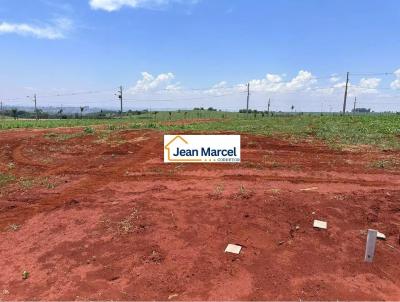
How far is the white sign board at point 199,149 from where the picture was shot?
38.2 feet

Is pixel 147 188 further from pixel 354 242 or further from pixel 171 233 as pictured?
pixel 354 242

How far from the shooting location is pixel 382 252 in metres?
5.49

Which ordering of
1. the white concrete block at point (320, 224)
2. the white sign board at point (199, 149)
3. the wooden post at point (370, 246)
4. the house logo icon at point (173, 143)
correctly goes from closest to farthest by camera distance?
the wooden post at point (370, 246)
the white concrete block at point (320, 224)
the white sign board at point (199, 149)
the house logo icon at point (173, 143)

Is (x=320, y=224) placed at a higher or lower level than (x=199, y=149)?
lower

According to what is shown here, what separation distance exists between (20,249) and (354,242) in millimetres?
5657

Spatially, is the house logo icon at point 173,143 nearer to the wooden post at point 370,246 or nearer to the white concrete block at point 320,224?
the white concrete block at point 320,224

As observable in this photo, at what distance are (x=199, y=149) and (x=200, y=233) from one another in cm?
578

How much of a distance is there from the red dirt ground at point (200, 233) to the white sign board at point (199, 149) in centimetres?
112

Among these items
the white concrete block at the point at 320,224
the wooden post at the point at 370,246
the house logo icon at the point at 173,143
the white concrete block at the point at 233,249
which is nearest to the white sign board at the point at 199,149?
the house logo icon at the point at 173,143

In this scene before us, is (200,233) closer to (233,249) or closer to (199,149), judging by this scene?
(233,249)

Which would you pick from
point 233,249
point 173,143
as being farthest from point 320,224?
point 173,143

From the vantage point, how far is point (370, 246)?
5.08m

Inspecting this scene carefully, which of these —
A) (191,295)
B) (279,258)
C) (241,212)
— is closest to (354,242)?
(279,258)

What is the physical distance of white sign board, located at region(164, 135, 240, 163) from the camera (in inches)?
458
